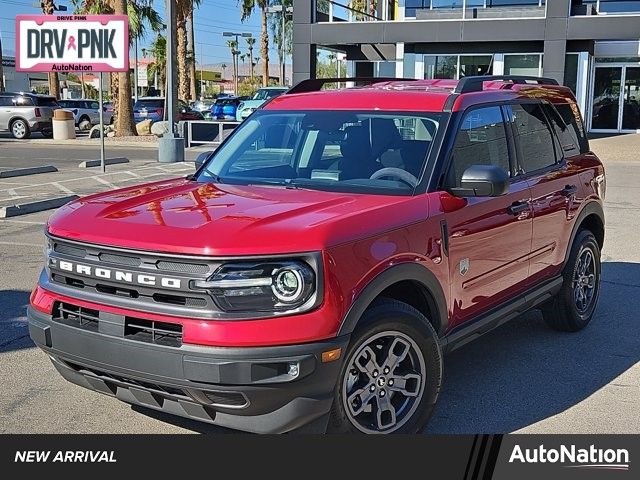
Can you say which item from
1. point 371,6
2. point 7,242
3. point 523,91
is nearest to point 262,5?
point 371,6

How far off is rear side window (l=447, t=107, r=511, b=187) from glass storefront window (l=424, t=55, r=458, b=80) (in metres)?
24.6

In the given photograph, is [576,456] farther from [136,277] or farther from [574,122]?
[574,122]

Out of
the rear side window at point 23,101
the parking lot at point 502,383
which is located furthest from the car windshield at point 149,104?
the parking lot at point 502,383

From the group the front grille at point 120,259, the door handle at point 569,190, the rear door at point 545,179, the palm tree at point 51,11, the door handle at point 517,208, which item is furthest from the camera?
the palm tree at point 51,11

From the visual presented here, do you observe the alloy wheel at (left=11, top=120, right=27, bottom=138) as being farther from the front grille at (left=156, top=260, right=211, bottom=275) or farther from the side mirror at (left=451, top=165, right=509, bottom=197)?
the front grille at (left=156, top=260, right=211, bottom=275)

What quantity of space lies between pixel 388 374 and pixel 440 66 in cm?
2658

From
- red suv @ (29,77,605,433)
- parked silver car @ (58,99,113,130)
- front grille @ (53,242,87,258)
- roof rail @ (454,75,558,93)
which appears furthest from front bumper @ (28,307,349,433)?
parked silver car @ (58,99,113,130)

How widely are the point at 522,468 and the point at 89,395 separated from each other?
259 centimetres

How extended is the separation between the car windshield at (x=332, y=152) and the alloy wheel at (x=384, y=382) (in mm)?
901

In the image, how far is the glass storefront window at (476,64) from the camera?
28.4 meters

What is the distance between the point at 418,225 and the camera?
3943 millimetres

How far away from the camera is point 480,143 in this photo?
15.6 ft

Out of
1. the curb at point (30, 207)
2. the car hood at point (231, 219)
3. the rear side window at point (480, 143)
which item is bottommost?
the curb at point (30, 207)

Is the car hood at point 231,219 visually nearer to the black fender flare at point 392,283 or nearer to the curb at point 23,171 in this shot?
the black fender flare at point 392,283
